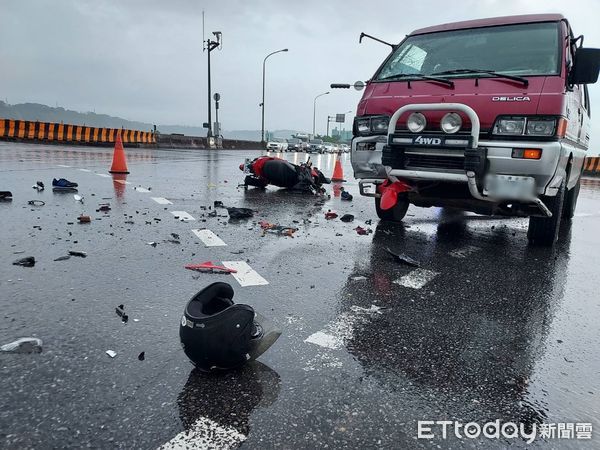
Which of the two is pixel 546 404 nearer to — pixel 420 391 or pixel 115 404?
pixel 420 391

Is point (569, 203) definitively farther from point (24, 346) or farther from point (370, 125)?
point (24, 346)

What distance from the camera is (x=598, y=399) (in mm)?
2047

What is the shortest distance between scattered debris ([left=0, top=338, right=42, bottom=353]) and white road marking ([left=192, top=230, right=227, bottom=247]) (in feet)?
7.32

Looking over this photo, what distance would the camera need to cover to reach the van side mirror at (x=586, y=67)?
4484mm

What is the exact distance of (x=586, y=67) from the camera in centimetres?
450

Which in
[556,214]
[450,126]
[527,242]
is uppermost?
[450,126]

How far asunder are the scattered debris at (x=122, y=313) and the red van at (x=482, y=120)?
9.72 feet

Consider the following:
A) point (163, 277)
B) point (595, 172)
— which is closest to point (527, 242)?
point (163, 277)

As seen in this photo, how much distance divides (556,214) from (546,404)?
11.7 ft

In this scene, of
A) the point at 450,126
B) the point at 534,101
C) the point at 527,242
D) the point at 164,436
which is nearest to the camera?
the point at 164,436

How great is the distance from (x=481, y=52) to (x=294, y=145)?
52.3 metres

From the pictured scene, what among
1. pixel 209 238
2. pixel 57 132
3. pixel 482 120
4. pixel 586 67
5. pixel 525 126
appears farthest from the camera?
pixel 57 132

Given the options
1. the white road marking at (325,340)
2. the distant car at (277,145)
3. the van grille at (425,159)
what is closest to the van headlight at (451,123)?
the van grille at (425,159)

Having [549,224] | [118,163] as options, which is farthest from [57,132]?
[549,224]
